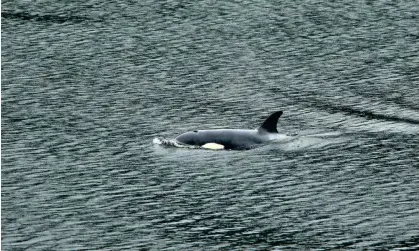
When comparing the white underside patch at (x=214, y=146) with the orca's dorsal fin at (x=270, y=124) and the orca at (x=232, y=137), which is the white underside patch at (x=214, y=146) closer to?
the orca at (x=232, y=137)

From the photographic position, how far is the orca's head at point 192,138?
49.3 meters

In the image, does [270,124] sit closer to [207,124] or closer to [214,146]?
[214,146]

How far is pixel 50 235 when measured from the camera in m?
39.5

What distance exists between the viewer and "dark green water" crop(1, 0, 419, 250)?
4072 centimetres

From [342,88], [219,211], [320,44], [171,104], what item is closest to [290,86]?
[342,88]

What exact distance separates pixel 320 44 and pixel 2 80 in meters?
20.4

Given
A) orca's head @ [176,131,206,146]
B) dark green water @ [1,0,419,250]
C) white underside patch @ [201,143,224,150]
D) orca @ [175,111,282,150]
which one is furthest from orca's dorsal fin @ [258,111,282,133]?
orca's head @ [176,131,206,146]

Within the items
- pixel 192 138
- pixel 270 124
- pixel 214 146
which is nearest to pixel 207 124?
pixel 192 138

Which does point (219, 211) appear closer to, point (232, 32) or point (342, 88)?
point (342, 88)

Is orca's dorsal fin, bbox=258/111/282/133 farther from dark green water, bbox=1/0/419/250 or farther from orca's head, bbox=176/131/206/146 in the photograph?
orca's head, bbox=176/131/206/146

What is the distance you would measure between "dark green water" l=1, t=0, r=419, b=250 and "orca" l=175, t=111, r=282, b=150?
493mm

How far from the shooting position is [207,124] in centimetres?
5416

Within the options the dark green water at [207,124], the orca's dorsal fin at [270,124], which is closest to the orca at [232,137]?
the orca's dorsal fin at [270,124]

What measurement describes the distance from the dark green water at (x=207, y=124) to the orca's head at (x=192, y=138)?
2.43 ft
